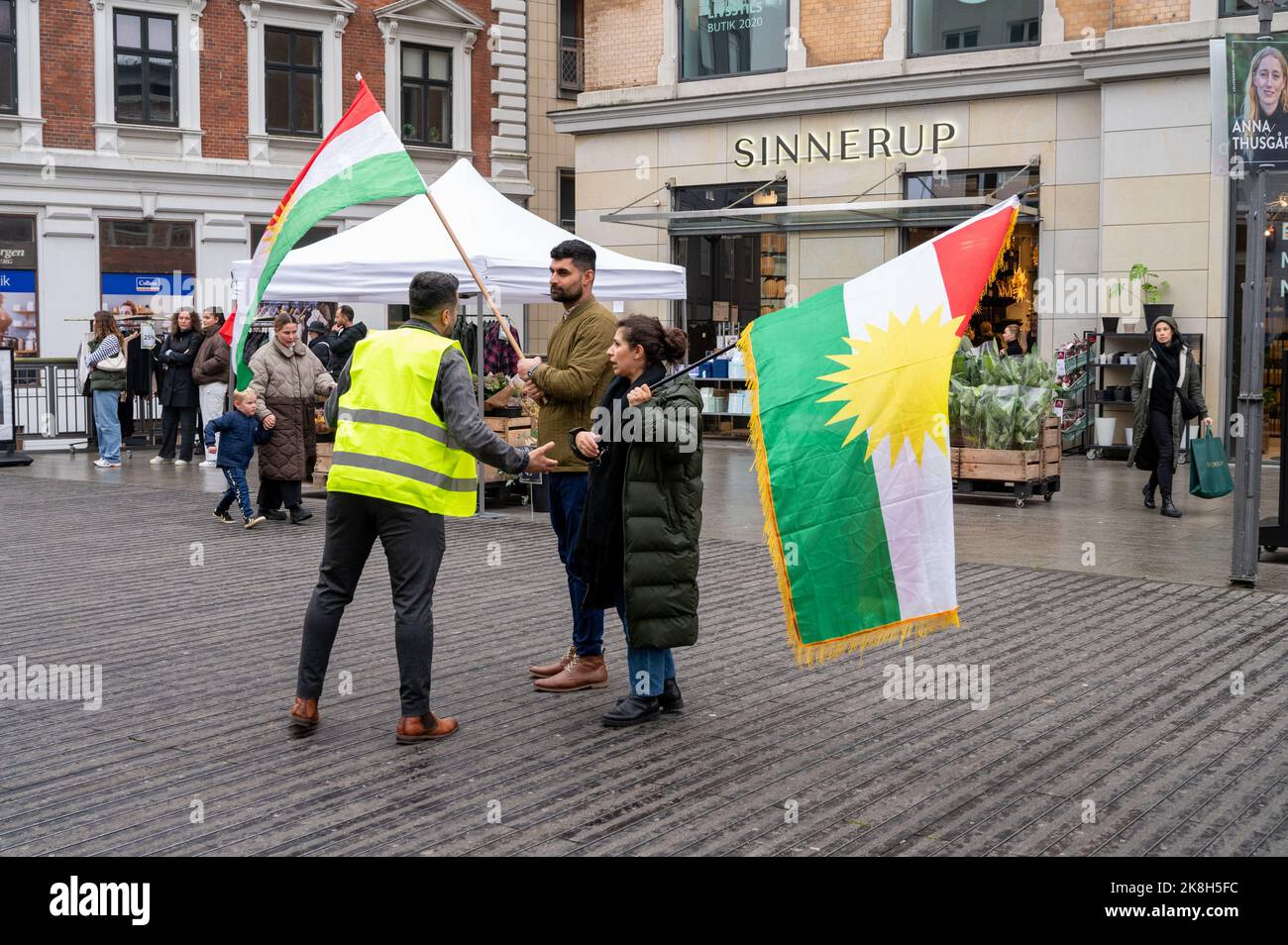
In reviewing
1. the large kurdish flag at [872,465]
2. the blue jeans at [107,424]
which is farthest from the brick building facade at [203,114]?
the large kurdish flag at [872,465]

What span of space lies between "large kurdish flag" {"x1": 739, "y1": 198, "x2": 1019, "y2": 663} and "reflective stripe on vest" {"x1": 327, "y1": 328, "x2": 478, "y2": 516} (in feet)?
4.37

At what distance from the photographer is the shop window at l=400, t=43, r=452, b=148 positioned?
3419cm

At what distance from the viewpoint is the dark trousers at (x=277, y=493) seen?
1334cm

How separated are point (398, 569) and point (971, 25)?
61.6 feet

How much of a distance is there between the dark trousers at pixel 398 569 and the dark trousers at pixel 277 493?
7.25 m

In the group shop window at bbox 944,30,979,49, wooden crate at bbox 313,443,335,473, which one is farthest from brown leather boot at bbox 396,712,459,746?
shop window at bbox 944,30,979,49

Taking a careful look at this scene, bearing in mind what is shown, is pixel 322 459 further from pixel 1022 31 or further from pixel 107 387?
pixel 1022 31

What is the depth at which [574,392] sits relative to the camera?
688 cm

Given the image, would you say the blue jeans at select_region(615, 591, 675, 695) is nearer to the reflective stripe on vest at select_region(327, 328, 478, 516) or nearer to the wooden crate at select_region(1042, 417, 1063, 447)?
the reflective stripe on vest at select_region(327, 328, 478, 516)

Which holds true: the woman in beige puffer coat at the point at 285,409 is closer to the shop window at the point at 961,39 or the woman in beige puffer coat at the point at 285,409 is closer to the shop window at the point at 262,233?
the shop window at the point at 961,39

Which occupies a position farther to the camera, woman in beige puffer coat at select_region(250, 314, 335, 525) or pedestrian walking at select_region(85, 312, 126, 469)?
pedestrian walking at select_region(85, 312, 126, 469)

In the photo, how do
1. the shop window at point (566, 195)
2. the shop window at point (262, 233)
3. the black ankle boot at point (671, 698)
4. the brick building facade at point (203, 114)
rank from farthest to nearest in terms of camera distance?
the shop window at point (566, 195), the shop window at point (262, 233), the brick building facade at point (203, 114), the black ankle boot at point (671, 698)

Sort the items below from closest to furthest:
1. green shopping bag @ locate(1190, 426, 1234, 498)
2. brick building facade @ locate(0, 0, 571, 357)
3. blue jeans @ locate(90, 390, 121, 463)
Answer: green shopping bag @ locate(1190, 426, 1234, 498), blue jeans @ locate(90, 390, 121, 463), brick building facade @ locate(0, 0, 571, 357)
